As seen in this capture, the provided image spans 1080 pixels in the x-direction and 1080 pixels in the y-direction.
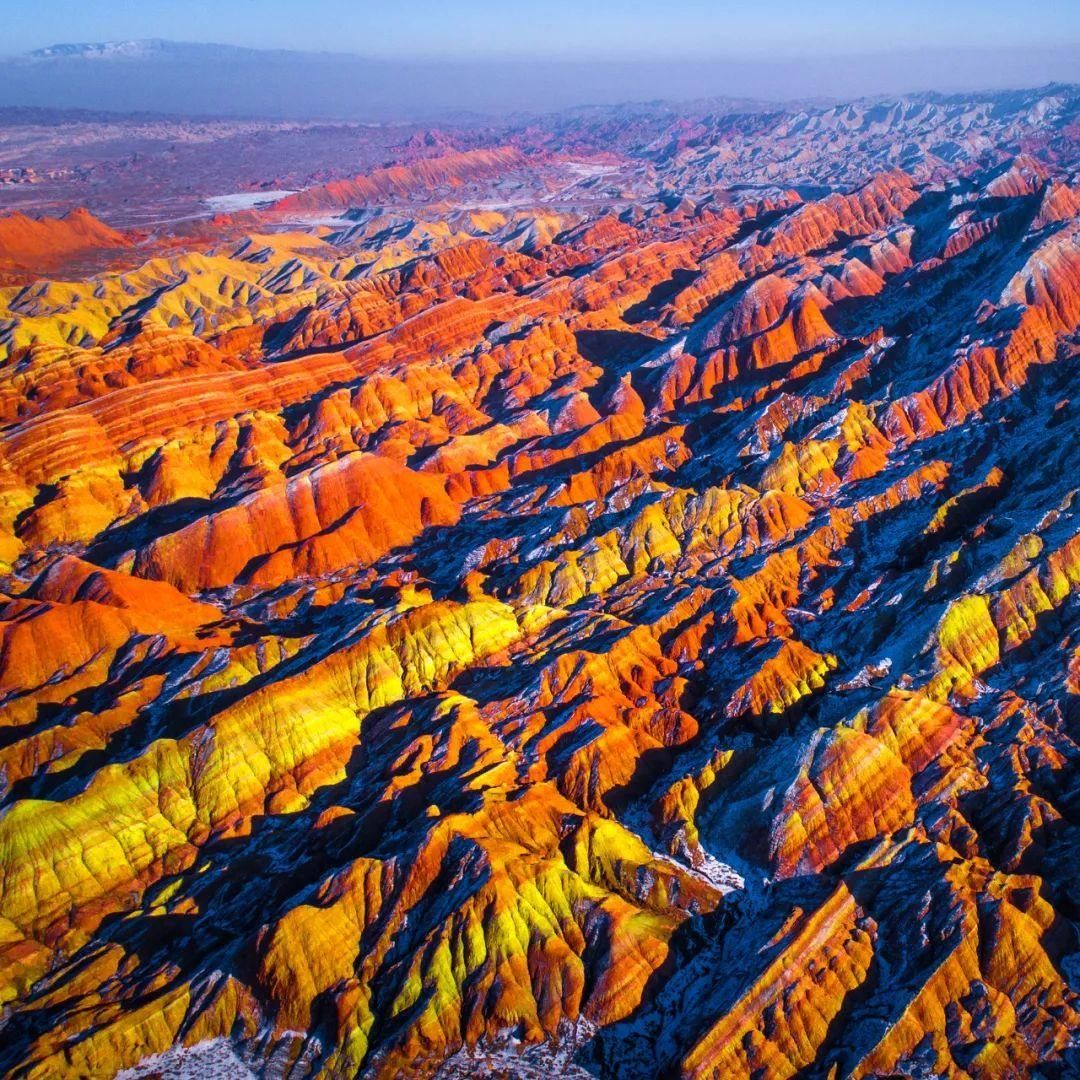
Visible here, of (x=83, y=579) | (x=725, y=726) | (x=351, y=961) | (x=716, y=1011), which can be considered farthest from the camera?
(x=83, y=579)

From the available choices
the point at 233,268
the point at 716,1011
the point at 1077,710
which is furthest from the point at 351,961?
the point at 233,268

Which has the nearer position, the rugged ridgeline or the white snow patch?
the white snow patch

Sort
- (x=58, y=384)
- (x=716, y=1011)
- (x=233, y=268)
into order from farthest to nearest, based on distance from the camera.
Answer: (x=233, y=268) < (x=58, y=384) < (x=716, y=1011)

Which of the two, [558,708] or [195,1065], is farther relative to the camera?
[558,708]

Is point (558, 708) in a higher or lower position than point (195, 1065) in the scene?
higher

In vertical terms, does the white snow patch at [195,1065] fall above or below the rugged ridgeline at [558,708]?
below

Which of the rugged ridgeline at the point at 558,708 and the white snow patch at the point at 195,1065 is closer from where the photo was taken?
the white snow patch at the point at 195,1065

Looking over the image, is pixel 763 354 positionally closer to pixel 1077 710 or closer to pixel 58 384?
pixel 1077 710

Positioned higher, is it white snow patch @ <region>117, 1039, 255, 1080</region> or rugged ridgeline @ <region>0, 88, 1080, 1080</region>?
rugged ridgeline @ <region>0, 88, 1080, 1080</region>
